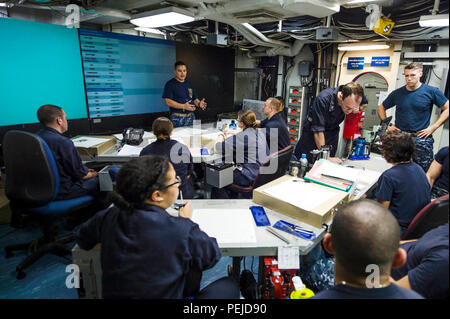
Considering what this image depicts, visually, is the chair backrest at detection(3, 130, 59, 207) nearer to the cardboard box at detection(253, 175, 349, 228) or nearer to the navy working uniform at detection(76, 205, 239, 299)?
the navy working uniform at detection(76, 205, 239, 299)

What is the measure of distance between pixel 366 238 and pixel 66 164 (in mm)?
2097

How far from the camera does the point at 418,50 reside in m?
3.85

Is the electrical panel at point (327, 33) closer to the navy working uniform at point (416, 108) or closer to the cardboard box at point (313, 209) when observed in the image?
the navy working uniform at point (416, 108)

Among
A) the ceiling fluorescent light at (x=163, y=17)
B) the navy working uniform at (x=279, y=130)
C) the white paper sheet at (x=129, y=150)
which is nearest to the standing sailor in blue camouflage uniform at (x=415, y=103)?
the navy working uniform at (x=279, y=130)

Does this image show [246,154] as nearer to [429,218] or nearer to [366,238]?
[429,218]

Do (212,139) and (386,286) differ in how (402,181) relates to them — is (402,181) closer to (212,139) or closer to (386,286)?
(386,286)

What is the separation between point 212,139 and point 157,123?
107 centimetres

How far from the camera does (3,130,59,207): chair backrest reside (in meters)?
1.87

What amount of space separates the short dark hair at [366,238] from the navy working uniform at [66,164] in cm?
200

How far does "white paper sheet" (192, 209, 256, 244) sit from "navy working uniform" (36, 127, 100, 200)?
1162 mm

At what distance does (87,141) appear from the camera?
2.87m

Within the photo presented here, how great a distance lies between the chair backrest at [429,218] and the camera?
0.76m
